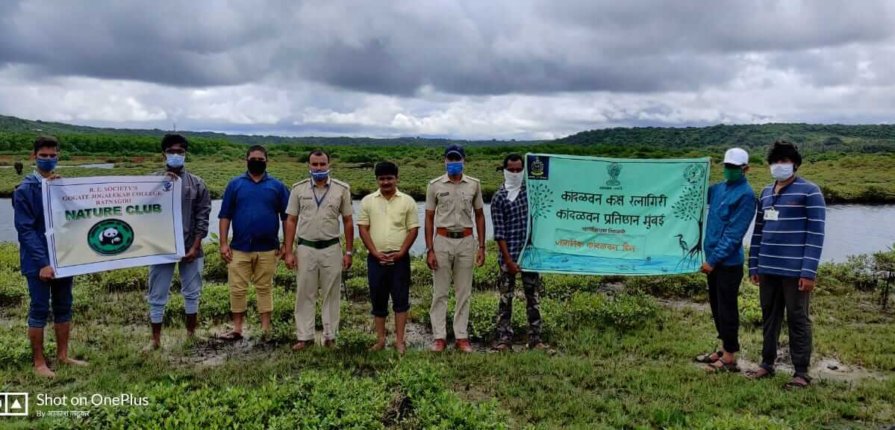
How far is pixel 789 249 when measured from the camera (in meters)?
5.40

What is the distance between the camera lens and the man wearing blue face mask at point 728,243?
569 centimetres

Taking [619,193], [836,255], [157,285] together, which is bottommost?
[836,255]

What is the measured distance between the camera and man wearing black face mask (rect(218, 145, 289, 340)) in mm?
6414

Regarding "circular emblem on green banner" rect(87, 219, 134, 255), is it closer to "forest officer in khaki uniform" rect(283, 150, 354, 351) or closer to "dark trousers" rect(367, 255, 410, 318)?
"forest officer in khaki uniform" rect(283, 150, 354, 351)

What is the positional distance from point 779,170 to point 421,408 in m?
3.91

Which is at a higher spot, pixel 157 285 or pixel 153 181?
pixel 153 181

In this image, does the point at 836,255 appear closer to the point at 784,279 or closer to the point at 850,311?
the point at 850,311

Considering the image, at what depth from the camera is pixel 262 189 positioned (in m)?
6.44

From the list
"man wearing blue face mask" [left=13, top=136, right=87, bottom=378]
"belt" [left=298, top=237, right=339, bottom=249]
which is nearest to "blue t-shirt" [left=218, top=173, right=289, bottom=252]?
"belt" [left=298, top=237, right=339, bottom=249]

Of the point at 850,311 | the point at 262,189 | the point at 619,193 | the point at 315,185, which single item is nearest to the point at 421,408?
the point at 315,185

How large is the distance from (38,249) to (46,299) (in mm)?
536

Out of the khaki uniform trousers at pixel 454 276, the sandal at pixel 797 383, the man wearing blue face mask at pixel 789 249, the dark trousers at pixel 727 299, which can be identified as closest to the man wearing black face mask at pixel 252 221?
the khaki uniform trousers at pixel 454 276

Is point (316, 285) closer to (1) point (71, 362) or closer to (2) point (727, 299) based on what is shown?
(1) point (71, 362)

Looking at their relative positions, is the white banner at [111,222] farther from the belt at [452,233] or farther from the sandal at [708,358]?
the sandal at [708,358]
